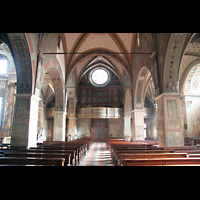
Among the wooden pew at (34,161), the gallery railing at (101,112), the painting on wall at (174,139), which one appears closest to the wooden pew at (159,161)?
the wooden pew at (34,161)

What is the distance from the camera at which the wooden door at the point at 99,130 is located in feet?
87.0

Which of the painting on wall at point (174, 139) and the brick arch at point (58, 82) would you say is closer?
the painting on wall at point (174, 139)

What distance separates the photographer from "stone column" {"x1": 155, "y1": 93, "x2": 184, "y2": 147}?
30.1 ft

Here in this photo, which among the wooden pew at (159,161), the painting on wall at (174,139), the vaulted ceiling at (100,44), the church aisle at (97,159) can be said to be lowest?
the church aisle at (97,159)

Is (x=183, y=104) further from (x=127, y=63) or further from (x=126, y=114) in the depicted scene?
(x=126, y=114)

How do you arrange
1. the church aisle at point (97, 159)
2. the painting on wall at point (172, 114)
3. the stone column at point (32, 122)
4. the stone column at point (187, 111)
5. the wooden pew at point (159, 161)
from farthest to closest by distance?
the stone column at point (187, 111)
the stone column at point (32, 122)
the painting on wall at point (172, 114)
the church aisle at point (97, 159)
the wooden pew at point (159, 161)

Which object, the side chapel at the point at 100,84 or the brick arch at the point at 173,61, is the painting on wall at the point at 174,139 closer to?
the side chapel at the point at 100,84

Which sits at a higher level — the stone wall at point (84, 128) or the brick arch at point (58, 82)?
the brick arch at point (58, 82)

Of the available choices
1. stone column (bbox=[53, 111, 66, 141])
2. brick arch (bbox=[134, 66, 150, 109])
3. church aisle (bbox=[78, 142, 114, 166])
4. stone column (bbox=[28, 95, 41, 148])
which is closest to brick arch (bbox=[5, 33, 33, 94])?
stone column (bbox=[28, 95, 41, 148])

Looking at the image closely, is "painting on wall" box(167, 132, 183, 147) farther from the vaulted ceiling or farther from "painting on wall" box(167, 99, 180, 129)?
the vaulted ceiling

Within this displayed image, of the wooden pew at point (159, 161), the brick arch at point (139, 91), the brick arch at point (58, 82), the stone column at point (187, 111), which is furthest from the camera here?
the brick arch at point (139, 91)

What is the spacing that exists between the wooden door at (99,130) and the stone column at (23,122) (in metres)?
17.3
